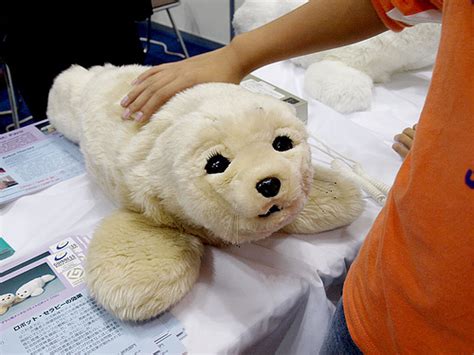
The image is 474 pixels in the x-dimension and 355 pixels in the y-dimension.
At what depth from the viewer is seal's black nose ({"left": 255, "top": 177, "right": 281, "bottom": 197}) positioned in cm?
50

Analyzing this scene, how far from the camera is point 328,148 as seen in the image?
0.92 m

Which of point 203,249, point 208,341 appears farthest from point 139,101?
point 208,341

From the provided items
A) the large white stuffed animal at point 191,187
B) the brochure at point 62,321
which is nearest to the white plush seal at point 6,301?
the brochure at point 62,321

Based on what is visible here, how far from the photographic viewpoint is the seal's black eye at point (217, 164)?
1.76 ft

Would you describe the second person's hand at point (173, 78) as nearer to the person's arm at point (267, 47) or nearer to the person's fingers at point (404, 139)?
the person's arm at point (267, 47)

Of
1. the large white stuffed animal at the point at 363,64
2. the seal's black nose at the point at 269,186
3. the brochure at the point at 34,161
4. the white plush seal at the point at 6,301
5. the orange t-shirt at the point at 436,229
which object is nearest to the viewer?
the orange t-shirt at the point at 436,229

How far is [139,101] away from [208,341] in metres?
0.35

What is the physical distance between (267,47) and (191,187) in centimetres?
29

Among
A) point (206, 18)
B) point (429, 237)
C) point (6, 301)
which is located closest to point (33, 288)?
point (6, 301)

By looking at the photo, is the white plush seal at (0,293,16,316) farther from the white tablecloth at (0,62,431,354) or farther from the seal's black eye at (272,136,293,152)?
the seal's black eye at (272,136,293,152)

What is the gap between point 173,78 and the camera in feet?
2.27

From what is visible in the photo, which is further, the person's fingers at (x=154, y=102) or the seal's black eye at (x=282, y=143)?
the person's fingers at (x=154, y=102)

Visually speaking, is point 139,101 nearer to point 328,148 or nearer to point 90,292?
point 90,292

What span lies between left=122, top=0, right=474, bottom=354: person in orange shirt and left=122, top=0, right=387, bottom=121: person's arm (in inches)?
2.2
